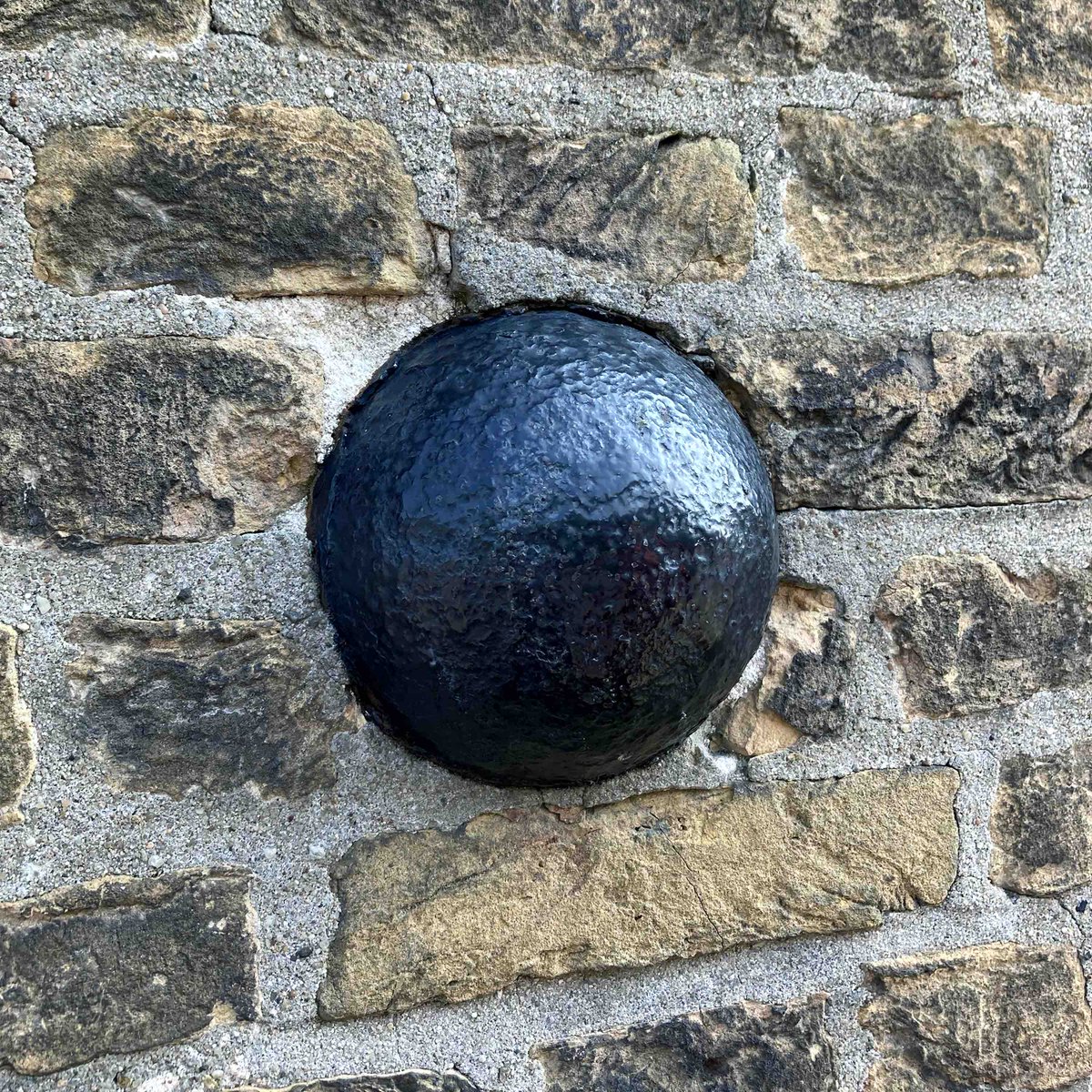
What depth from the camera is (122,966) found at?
0.64 m

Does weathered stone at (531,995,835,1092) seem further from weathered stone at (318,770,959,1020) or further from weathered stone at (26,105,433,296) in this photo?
weathered stone at (26,105,433,296)

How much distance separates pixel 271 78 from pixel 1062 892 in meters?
0.97

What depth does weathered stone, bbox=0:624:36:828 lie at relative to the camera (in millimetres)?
618

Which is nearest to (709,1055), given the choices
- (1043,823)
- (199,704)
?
(1043,823)

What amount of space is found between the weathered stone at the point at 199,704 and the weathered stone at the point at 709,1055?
31 cm

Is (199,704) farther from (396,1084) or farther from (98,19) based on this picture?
(98,19)

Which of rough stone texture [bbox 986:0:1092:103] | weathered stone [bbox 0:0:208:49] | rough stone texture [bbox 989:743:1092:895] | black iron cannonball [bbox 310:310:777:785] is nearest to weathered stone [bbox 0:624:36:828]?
black iron cannonball [bbox 310:310:777:785]

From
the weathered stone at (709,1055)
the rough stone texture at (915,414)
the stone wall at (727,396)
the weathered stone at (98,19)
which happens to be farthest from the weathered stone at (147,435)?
the weathered stone at (709,1055)

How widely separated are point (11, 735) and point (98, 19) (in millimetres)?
466

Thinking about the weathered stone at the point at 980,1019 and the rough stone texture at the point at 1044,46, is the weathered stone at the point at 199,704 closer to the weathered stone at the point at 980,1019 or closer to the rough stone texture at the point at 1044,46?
the weathered stone at the point at 980,1019

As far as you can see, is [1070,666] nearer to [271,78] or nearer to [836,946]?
[836,946]

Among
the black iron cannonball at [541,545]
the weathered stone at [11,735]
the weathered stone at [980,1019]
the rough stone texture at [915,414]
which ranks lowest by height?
the weathered stone at [980,1019]

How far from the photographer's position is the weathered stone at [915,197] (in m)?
0.80

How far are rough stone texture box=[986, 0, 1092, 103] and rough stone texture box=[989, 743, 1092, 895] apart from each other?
1.97 ft
